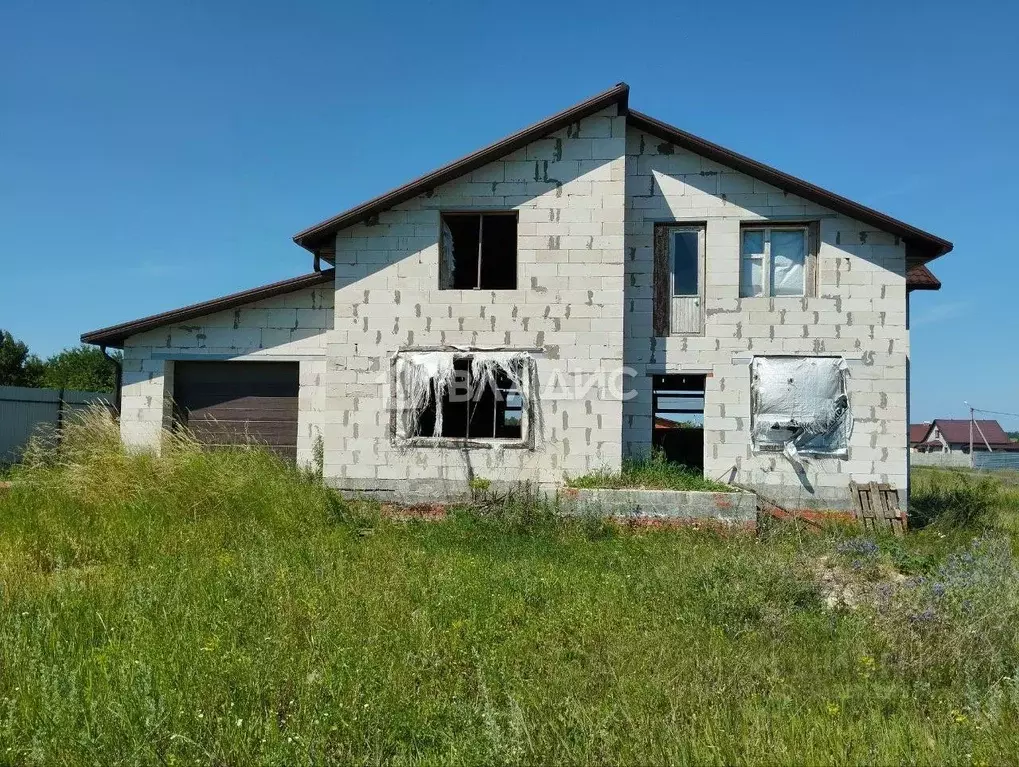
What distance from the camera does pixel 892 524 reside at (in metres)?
9.64

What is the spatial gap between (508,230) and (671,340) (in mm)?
3861

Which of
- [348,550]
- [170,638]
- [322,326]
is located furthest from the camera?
[322,326]

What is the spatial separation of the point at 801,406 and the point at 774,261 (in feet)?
8.16

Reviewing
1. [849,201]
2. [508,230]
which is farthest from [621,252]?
[849,201]

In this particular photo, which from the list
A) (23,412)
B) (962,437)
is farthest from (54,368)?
(962,437)

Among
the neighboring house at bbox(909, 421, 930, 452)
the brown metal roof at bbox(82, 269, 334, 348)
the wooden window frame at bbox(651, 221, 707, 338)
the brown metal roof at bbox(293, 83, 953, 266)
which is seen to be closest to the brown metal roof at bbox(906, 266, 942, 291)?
the brown metal roof at bbox(293, 83, 953, 266)

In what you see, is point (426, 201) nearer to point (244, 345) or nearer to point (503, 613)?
point (244, 345)

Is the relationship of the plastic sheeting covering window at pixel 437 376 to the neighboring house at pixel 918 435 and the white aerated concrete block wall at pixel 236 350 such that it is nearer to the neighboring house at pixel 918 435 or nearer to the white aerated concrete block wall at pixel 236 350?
the white aerated concrete block wall at pixel 236 350

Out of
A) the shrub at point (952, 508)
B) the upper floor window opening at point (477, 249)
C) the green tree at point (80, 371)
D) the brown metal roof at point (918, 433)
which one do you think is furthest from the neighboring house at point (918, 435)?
the green tree at point (80, 371)

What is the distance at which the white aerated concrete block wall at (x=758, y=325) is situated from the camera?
1021cm

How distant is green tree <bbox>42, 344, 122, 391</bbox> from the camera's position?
3378 cm

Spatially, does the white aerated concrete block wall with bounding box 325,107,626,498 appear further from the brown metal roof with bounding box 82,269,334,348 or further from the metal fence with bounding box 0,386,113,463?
the metal fence with bounding box 0,386,113,463

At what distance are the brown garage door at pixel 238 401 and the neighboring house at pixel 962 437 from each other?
5547 centimetres

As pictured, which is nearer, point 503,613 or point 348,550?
point 503,613
